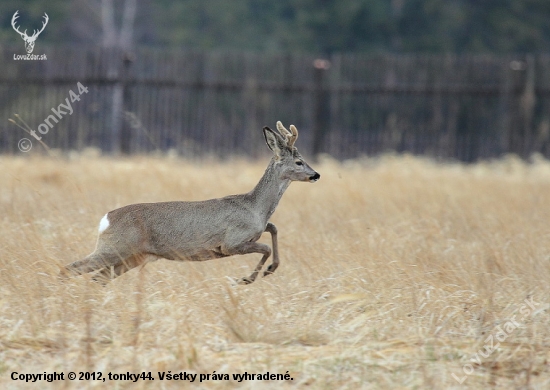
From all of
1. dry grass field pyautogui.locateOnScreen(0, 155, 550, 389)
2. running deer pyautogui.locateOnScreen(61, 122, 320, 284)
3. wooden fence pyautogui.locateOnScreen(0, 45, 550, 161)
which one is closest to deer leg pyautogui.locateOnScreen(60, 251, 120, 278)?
running deer pyautogui.locateOnScreen(61, 122, 320, 284)

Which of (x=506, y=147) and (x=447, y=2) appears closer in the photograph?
(x=506, y=147)

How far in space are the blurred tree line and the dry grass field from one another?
20091mm

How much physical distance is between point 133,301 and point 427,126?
39.8ft

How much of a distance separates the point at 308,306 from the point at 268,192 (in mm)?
1263

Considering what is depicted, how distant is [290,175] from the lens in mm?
6719

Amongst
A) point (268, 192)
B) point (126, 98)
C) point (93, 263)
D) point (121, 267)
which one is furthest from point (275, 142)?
point (126, 98)

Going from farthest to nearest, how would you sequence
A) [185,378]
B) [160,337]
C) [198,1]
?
1. [198,1]
2. [160,337]
3. [185,378]


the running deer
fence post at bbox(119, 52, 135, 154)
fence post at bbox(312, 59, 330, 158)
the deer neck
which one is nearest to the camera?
the running deer

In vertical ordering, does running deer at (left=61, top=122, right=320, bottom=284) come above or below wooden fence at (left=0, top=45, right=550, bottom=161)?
below

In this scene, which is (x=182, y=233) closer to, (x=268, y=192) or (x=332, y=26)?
(x=268, y=192)

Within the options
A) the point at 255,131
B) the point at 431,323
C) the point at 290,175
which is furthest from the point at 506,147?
the point at 431,323

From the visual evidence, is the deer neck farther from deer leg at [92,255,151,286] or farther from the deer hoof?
deer leg at [92,255,151,286]

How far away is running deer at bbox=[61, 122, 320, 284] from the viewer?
5.93 meters

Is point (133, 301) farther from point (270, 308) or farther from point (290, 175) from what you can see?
point (290, 175)
